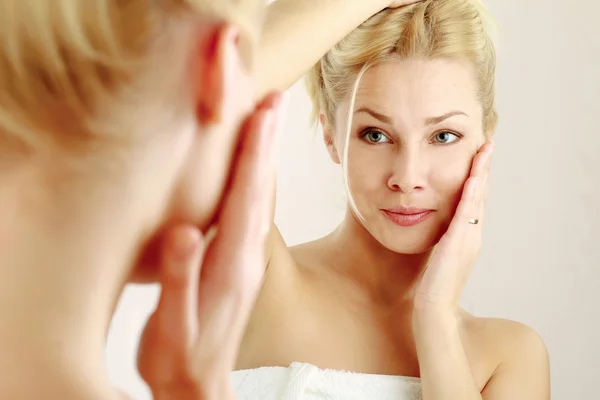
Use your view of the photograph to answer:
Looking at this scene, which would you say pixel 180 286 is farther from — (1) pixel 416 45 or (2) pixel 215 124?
(1) pixel 416 45

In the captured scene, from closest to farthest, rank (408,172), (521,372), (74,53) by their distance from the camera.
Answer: (74,53)
(408,172)
(521,372)

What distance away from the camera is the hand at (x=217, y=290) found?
15.2 inches

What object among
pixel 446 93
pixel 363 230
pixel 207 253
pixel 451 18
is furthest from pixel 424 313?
pixel 207 253

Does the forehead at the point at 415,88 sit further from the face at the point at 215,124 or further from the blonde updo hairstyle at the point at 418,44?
the face at the point at 215,124

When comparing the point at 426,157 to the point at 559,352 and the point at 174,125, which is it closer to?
the point at 174,125

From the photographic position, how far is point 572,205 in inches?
67.9

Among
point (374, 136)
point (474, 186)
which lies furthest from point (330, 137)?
point (474, 186)

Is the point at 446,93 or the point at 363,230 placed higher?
the point at 446,93

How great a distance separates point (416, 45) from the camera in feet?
3.28

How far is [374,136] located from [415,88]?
80 millimetres

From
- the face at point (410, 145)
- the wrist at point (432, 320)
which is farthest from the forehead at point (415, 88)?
the wrist at point (432, 320)

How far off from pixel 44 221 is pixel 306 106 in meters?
1.40

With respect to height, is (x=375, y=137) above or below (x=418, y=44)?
below

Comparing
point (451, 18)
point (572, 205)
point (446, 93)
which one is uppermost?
point (451, 18)
